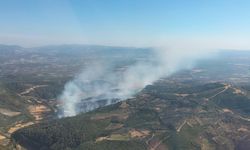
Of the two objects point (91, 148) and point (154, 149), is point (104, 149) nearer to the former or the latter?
point (91, 148)

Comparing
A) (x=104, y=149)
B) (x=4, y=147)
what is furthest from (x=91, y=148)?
(x=4, y=147)

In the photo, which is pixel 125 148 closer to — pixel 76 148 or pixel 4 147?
pixel 76 148

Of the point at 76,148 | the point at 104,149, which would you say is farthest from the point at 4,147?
the point at 104,149

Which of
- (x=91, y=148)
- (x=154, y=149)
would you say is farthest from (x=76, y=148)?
(x=154, y=149)

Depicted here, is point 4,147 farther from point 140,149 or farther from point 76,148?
point 140,149

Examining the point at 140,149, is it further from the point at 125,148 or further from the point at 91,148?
the point at 91,148

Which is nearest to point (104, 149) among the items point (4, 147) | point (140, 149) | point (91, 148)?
point (91, 148)

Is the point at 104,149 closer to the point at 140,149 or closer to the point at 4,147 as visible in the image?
the point at 140,149
